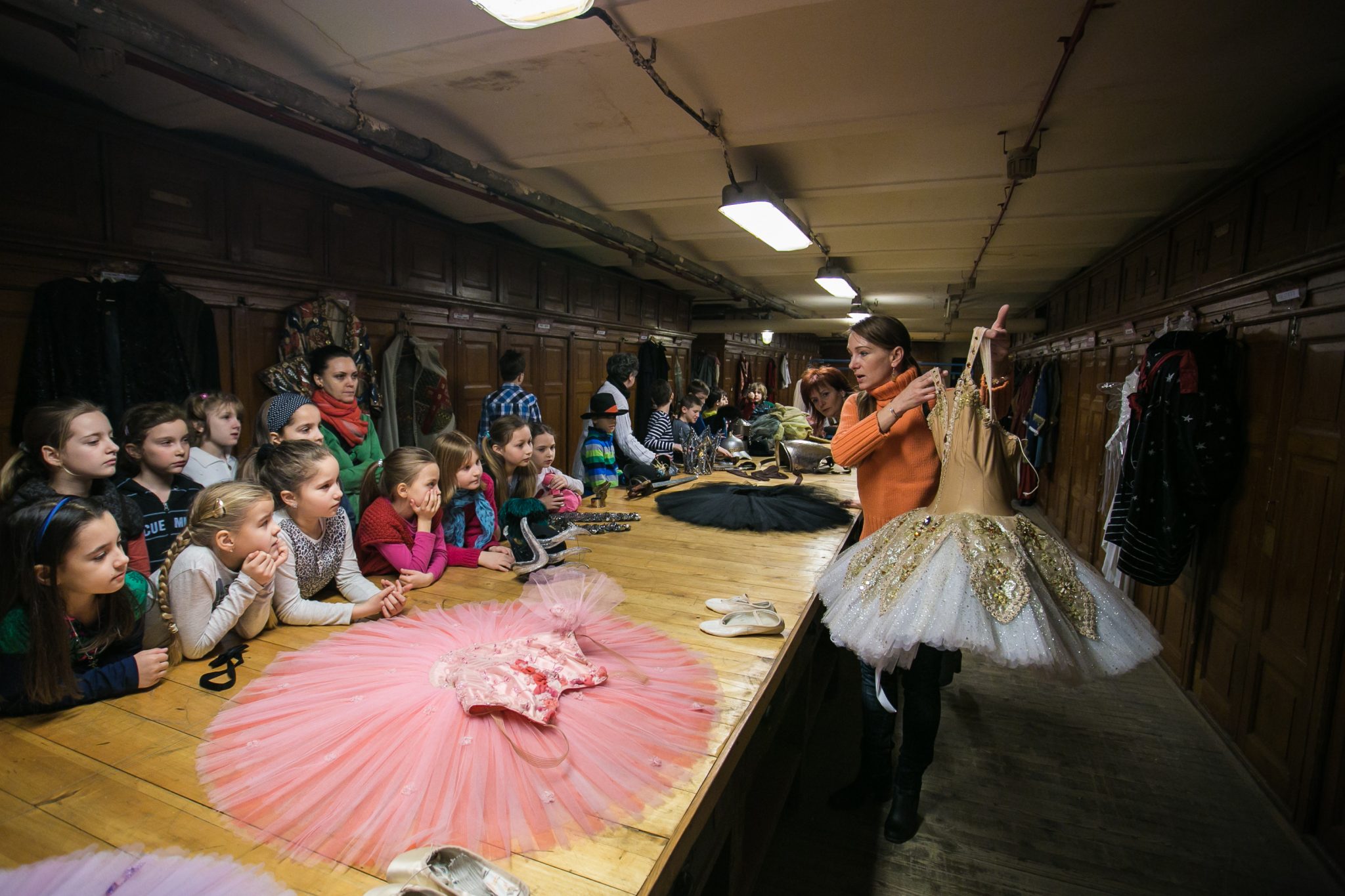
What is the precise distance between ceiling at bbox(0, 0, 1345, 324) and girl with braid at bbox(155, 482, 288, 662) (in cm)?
145

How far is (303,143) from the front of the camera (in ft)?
9.48

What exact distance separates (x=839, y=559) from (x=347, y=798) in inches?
51.9

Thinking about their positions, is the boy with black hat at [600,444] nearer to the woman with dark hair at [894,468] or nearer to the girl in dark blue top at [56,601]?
the woman with dark hair at [894,468]

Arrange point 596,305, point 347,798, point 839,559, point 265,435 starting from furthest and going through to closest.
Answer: point 596,305 < point 265,435 < point 839,559 < point 347,798

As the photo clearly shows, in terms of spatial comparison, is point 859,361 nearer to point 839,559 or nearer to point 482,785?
point 839,559

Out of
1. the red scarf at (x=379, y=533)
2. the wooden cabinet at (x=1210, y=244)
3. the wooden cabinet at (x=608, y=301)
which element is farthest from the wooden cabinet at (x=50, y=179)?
the wooden cabinet at (x=1210, y=244)

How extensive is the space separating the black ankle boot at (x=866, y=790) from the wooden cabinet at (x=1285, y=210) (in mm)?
2437

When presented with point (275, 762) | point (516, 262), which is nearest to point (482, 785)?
point (275, 762)

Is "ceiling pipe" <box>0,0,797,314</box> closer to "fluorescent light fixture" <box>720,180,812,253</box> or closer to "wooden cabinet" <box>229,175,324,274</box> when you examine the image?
"wooden cabinet" <box>229,175,324,274</box>

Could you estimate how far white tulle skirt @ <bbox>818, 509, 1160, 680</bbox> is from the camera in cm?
139

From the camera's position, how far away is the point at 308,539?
1.60 meters

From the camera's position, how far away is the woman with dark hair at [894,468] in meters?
1.75

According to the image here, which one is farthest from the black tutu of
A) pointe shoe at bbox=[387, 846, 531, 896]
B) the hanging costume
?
pointe shoe at bbox=[387, 846, 531, 896]

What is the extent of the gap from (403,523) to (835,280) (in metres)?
4.68
